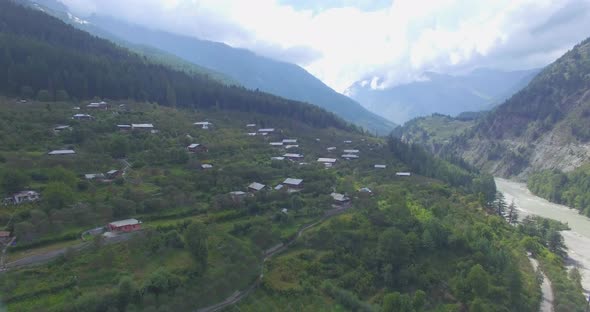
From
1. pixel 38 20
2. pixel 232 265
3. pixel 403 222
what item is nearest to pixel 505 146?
pixel 403 222

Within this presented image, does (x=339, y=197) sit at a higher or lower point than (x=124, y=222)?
higher

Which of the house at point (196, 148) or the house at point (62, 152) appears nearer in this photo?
the house at point (62, 152)

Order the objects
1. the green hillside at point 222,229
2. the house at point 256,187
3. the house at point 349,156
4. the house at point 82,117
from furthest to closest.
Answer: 1. the house at point 349,156
2. the house at point 82,117
3. the house at point 256,187
4. the green hillside at point 222,229

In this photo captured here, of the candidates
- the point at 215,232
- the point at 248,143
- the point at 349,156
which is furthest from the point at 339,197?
the point at 349,156

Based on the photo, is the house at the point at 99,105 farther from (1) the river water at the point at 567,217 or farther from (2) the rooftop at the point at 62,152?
(1) the river water at the point at 567,217

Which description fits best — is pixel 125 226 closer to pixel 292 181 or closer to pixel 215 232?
pixel 215 232

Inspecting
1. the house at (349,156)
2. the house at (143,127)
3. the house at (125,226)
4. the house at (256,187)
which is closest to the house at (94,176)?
the house at (125,226)

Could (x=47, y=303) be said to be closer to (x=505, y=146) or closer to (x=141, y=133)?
(x=141, y=133)

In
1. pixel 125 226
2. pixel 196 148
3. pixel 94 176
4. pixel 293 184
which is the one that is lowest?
pixel 125 226
